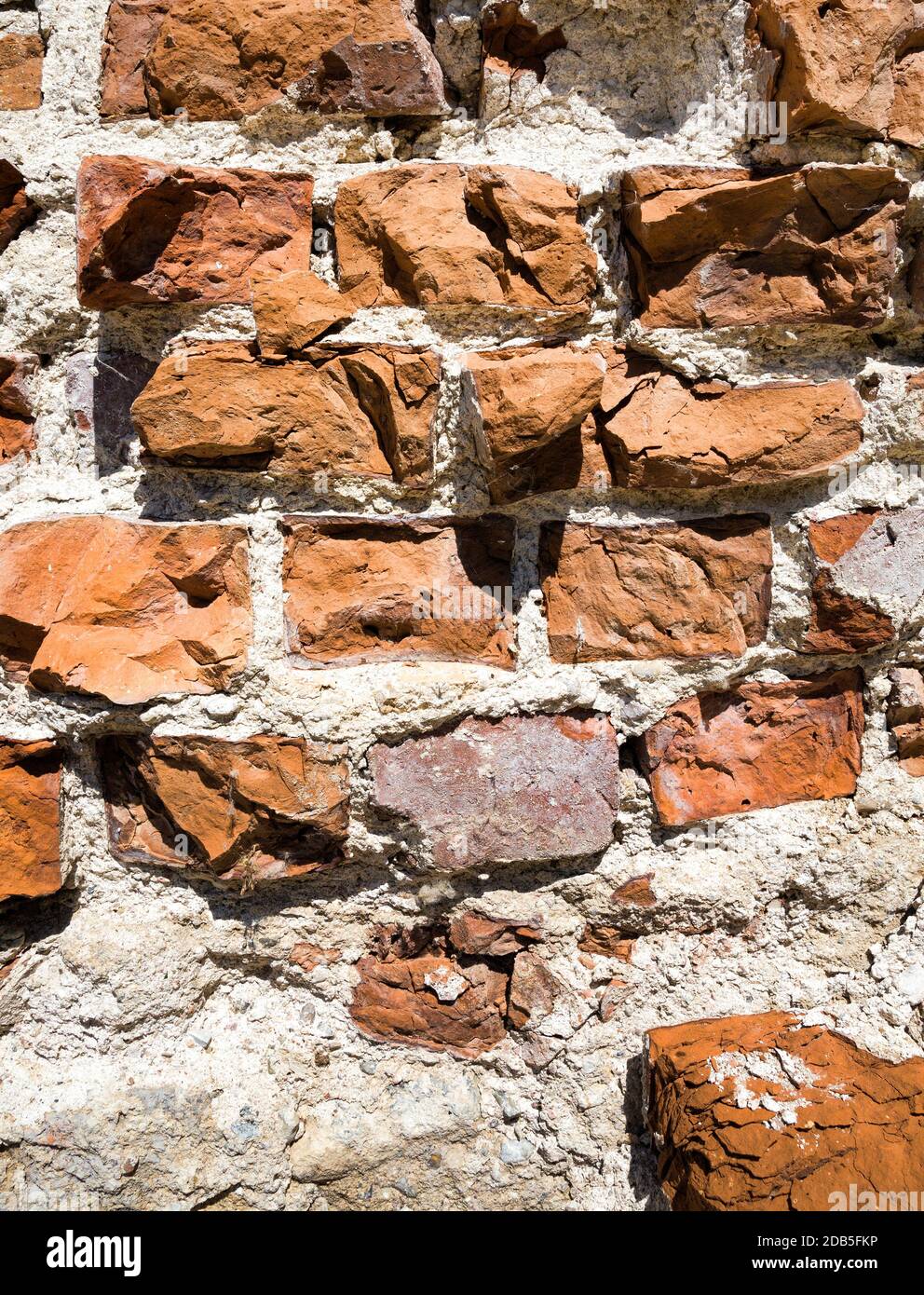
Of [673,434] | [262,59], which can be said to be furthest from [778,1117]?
[262,59]

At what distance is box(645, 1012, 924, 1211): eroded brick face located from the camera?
0.65 meters

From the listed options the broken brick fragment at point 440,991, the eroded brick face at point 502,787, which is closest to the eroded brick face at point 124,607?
the eroded brick face at point 502,787

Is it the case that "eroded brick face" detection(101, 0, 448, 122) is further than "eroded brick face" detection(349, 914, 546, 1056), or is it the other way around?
"eroded brick face" detection(349, 914, 546, 1056)

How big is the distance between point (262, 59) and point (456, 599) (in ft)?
1.50

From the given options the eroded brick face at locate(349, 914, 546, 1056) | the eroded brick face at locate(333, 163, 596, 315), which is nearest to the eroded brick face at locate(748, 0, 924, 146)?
the eroded brick face at locate(333, 163, 596, 315)

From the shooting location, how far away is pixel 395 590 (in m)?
0.75

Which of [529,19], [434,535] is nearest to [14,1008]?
[434,535]

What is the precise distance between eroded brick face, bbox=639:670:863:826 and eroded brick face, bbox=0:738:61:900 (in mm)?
515

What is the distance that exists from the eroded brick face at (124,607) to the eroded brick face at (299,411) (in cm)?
8

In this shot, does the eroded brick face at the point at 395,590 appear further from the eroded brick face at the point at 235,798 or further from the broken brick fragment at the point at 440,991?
the broken brick fragment at the point at 440,991

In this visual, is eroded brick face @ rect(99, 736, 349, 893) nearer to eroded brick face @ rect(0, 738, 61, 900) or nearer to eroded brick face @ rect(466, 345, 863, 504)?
eroded brick face @ rect(0, 738, 61, 900)

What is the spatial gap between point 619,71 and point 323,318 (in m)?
0.33

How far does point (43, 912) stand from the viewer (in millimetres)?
773

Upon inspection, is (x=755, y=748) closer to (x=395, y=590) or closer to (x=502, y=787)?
(x=502, y=787)
